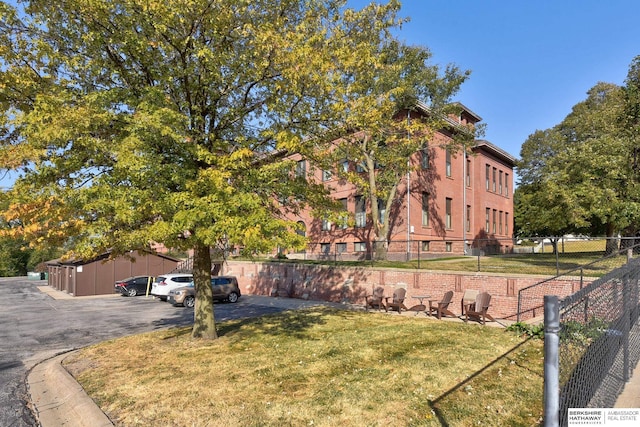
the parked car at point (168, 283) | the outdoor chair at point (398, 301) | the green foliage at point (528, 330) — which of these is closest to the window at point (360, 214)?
the parked car at point (168, 283)

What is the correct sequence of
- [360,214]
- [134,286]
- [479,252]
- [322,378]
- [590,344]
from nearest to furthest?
[590,344]
[322,378]
[479,252]
[134,286]
[360,214]

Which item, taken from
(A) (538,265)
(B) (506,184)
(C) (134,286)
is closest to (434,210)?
(A) (538,265)

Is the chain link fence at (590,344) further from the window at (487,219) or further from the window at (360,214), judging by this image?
the window at (487,219)

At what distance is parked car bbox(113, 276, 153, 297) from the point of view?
29.7m

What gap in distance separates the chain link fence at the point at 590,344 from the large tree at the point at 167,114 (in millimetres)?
4904

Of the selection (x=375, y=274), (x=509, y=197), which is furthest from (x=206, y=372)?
(x=509, y=197)

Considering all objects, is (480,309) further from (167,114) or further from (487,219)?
(487,219)

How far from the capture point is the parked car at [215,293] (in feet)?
69.3

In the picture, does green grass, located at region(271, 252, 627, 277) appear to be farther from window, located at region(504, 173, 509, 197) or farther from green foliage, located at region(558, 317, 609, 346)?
window, located at region(504, 173, 509, 197)

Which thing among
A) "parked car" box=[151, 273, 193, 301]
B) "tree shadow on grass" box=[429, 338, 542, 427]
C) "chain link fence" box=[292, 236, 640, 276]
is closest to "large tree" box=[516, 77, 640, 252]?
"chain link fence" box=[292, 236, 640, 276]

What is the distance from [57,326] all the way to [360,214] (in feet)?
70.4

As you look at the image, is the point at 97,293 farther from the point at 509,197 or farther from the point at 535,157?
the point at 535,157

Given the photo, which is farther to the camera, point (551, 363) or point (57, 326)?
point (57, 326)

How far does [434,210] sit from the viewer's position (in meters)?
32.1
